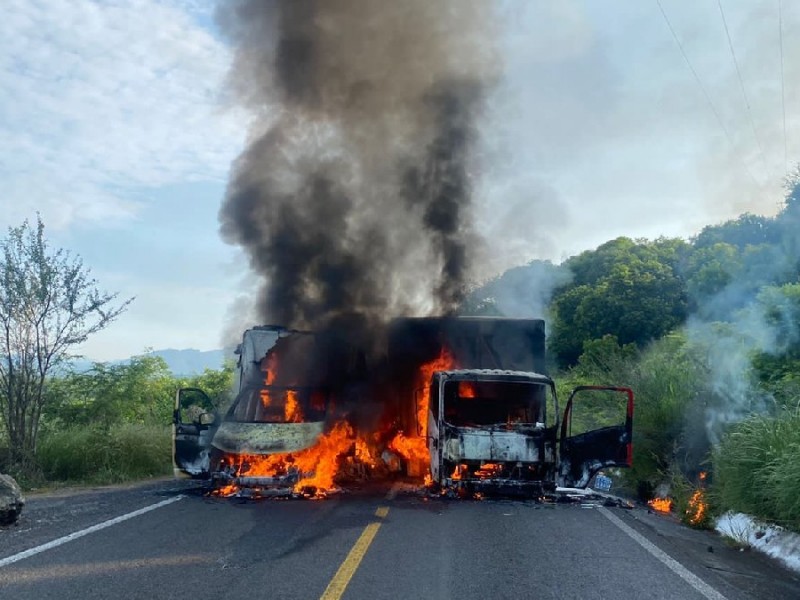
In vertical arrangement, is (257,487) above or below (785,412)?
below

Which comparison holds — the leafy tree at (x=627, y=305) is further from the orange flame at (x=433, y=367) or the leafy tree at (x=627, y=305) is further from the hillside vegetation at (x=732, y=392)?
the orange flame at (x=433, y=367)

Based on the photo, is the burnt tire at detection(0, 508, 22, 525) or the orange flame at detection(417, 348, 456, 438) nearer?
the burnt tire at detection(0, 508, 22, 525)

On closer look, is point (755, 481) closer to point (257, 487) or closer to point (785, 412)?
point (785, 412)

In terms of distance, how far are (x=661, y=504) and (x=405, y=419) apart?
4.72 m

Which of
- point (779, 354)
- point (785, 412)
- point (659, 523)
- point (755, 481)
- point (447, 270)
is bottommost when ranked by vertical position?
point (659, 523)

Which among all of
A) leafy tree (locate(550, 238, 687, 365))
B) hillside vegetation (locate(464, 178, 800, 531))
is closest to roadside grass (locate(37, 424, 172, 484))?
hillside vegetation (locate(464, 178, 800, 531))

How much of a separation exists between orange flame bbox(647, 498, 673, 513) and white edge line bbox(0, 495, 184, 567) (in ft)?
23.6

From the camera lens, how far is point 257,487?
977 cm

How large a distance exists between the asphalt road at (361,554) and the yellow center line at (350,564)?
0.02m

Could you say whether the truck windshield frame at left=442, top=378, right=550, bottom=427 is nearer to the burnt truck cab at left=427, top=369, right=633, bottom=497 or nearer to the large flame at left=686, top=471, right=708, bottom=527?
the burnt truck cab at left=427, top=369, right=633, bottom=497

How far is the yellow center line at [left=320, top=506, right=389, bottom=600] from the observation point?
205 inches

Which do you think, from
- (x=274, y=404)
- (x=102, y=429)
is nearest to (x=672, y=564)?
(x=274, y=404)

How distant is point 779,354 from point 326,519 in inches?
319

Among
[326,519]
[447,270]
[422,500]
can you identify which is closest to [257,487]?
[326,519]
